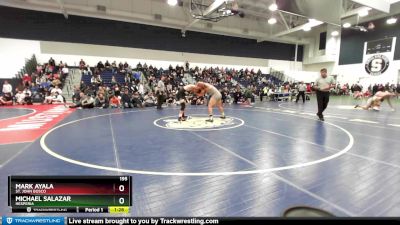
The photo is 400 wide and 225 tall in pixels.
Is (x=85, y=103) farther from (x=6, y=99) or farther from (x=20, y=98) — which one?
(x=6, y=99)

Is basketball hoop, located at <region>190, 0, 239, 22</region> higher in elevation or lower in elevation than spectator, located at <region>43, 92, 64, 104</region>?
higher

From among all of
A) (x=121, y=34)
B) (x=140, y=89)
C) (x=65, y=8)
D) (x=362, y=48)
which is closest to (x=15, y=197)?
(x=140, y=89)

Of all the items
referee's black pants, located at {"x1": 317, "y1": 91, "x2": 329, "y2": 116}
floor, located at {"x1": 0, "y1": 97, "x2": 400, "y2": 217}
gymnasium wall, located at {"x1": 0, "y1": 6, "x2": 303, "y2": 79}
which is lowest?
floor, located at {"x1": 0, "y1": 97, "x2": 400, "y2": 217}

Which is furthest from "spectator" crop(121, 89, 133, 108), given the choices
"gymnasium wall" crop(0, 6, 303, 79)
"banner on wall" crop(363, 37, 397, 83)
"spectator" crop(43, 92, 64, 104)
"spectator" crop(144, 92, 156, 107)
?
"banner on wall" crop(363, 37, 397, 83)

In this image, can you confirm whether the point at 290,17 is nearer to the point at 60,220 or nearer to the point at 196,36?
the point at 196,36

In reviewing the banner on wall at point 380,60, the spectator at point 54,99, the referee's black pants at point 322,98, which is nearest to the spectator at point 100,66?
the spectator at point 54,99

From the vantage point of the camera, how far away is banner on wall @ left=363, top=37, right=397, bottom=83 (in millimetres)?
23109

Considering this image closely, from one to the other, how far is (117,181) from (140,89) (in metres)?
16.3

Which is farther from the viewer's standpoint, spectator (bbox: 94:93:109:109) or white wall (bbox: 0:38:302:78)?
white wall (bbox: 0:38:302:78)

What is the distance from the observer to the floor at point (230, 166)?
2.54 meters

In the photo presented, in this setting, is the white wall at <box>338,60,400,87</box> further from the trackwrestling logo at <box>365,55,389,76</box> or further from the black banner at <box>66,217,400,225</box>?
the black banner at <box>66,217,400,225</box>

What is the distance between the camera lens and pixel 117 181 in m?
1.61

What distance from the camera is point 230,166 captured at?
368 cm
